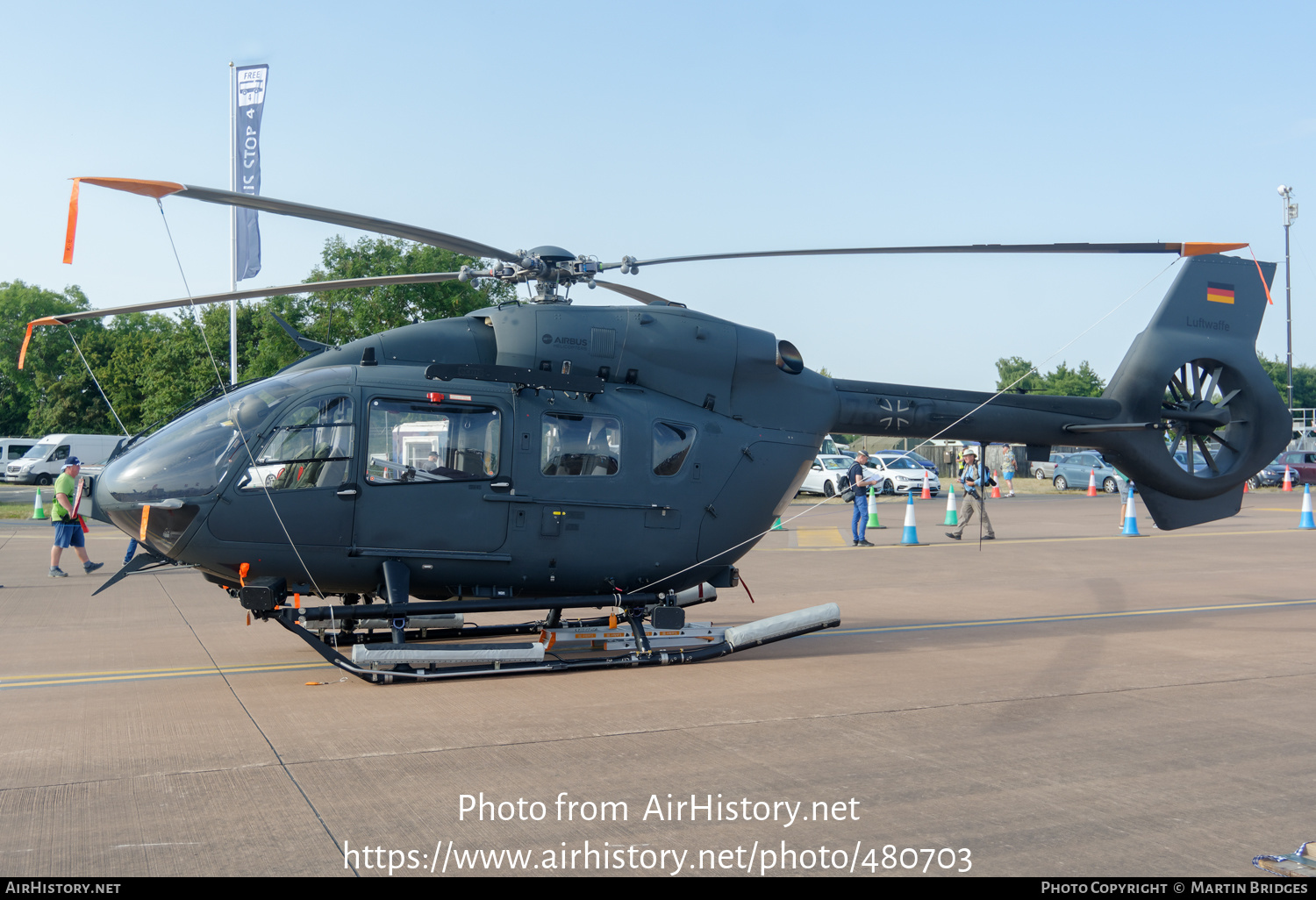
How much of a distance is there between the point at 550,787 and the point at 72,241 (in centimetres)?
415

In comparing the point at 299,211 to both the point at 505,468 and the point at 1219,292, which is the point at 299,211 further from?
the point at 1219,292

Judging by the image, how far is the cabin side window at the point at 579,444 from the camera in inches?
332

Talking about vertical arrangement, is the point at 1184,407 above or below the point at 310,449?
above

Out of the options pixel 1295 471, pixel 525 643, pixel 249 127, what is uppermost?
pixel 249 127

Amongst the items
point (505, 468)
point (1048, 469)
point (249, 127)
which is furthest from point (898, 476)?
point (505, 468)

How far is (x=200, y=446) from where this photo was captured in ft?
25.3

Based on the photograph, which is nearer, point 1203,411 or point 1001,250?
point 1001,250

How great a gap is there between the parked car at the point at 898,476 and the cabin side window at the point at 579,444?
28799 millimetres

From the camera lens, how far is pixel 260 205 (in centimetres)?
640

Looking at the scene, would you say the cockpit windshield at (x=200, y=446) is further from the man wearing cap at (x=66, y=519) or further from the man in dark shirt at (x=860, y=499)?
the man in dark shirt at (x=860, y=499)

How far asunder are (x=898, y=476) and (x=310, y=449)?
103ft

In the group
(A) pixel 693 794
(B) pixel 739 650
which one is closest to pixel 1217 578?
(B) pixel 739 650

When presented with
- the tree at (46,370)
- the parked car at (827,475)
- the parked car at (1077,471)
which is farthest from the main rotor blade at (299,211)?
the tree at (46,370)

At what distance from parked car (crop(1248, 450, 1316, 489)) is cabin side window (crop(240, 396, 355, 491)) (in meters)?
42.9
